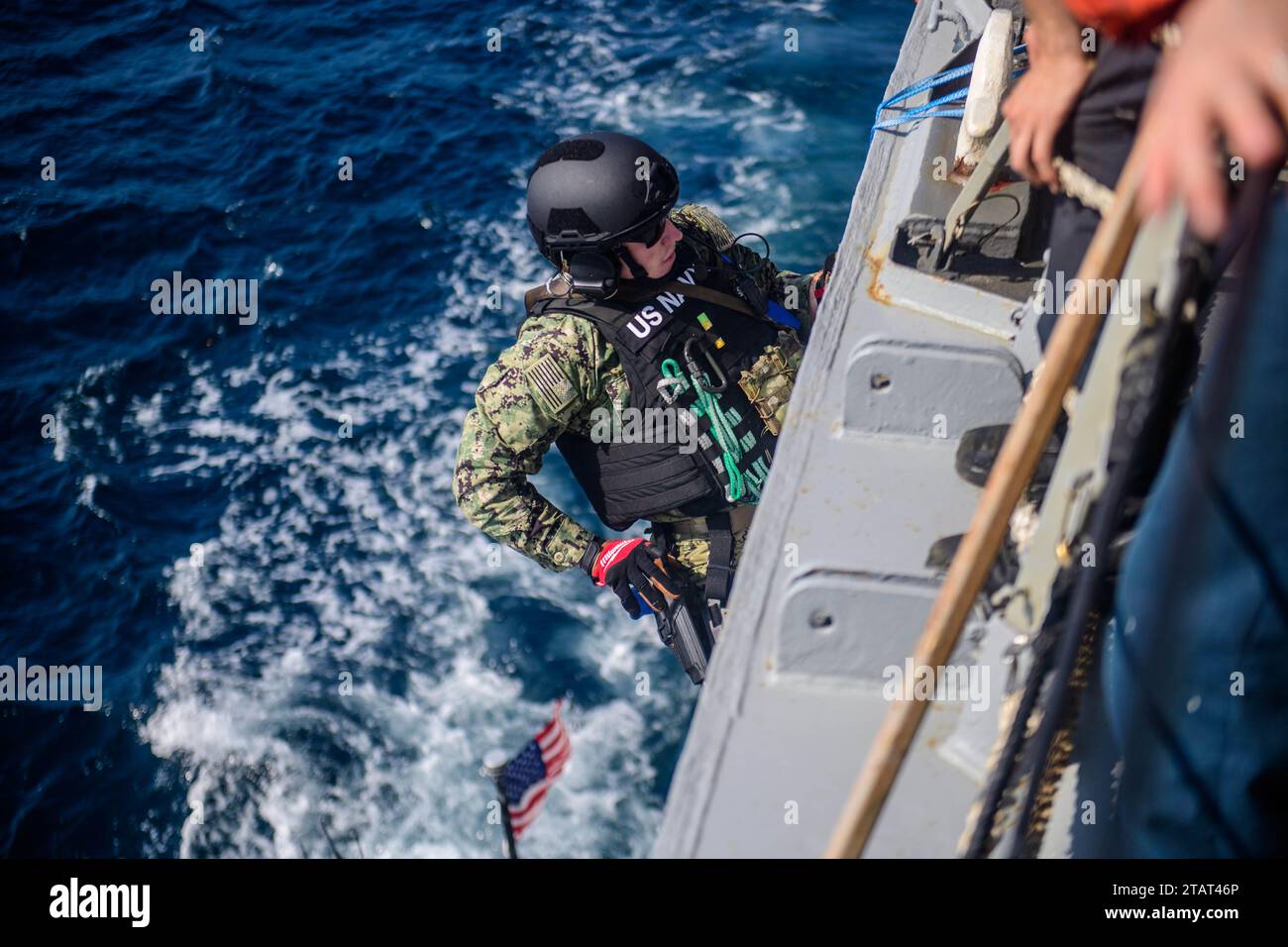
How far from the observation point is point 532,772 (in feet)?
14.8

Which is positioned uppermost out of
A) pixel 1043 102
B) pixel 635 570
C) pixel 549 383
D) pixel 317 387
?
pixel 1043 102

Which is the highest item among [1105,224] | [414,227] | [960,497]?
[1105,224]

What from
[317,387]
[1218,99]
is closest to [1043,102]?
[1218,99]

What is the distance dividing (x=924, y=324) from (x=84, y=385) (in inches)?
351

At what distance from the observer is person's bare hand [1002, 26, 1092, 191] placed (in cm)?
224

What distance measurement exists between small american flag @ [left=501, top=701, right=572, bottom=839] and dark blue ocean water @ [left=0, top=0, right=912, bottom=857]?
1595mm

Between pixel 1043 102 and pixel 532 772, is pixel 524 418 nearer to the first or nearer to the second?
pixel 532 772

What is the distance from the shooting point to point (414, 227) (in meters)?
11.6

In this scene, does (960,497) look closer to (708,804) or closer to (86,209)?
(708,804)

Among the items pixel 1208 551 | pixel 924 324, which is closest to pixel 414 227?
pixel 924 324

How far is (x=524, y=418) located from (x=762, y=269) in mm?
1605

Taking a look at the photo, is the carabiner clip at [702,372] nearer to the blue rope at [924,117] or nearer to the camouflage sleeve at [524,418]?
the camouflage sleeve at [524,418]

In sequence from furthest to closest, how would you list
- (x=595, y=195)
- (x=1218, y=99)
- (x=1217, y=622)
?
1. (x=595, y=195)
2. (x=1217, y=622)
3. (x=1218, y=99)
